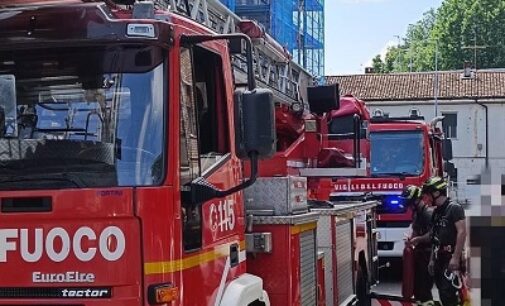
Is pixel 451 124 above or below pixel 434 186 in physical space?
above

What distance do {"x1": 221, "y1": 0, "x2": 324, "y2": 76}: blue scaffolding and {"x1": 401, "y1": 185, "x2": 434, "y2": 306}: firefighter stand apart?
3.31 metres

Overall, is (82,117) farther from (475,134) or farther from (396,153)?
(475,134)

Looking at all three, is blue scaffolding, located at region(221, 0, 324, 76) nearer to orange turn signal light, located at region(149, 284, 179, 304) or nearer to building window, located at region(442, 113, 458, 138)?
orange turn signal light, located at region(149, 284, 179, 304)

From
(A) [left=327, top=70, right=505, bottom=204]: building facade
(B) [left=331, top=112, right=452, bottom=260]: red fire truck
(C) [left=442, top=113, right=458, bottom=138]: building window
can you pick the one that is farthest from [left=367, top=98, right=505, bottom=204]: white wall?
(B) [left=331, top=112, right=452, bottom=260]: red fire truck

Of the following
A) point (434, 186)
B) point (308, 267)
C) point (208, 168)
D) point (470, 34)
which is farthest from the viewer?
point (470, 34)

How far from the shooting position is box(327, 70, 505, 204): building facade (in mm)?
45219

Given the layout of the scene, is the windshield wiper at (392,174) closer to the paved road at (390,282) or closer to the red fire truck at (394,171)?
the red fire truck at (394,171)

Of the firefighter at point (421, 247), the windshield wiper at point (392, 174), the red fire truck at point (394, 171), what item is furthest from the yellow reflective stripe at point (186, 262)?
the windshield wiper at point (392, 174)

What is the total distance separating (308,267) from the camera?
5.86 m

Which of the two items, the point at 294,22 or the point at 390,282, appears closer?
the point at 390,282

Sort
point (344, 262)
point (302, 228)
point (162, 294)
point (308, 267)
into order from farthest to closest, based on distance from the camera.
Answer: point (344, 262) → point (308, 267) → point (302, 228) → point (162, 294)

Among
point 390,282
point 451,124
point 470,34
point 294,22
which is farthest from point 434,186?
point 470,34

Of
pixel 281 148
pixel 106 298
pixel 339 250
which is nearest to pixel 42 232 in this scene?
pixel 106 298

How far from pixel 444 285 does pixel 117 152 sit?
17.1 feet
